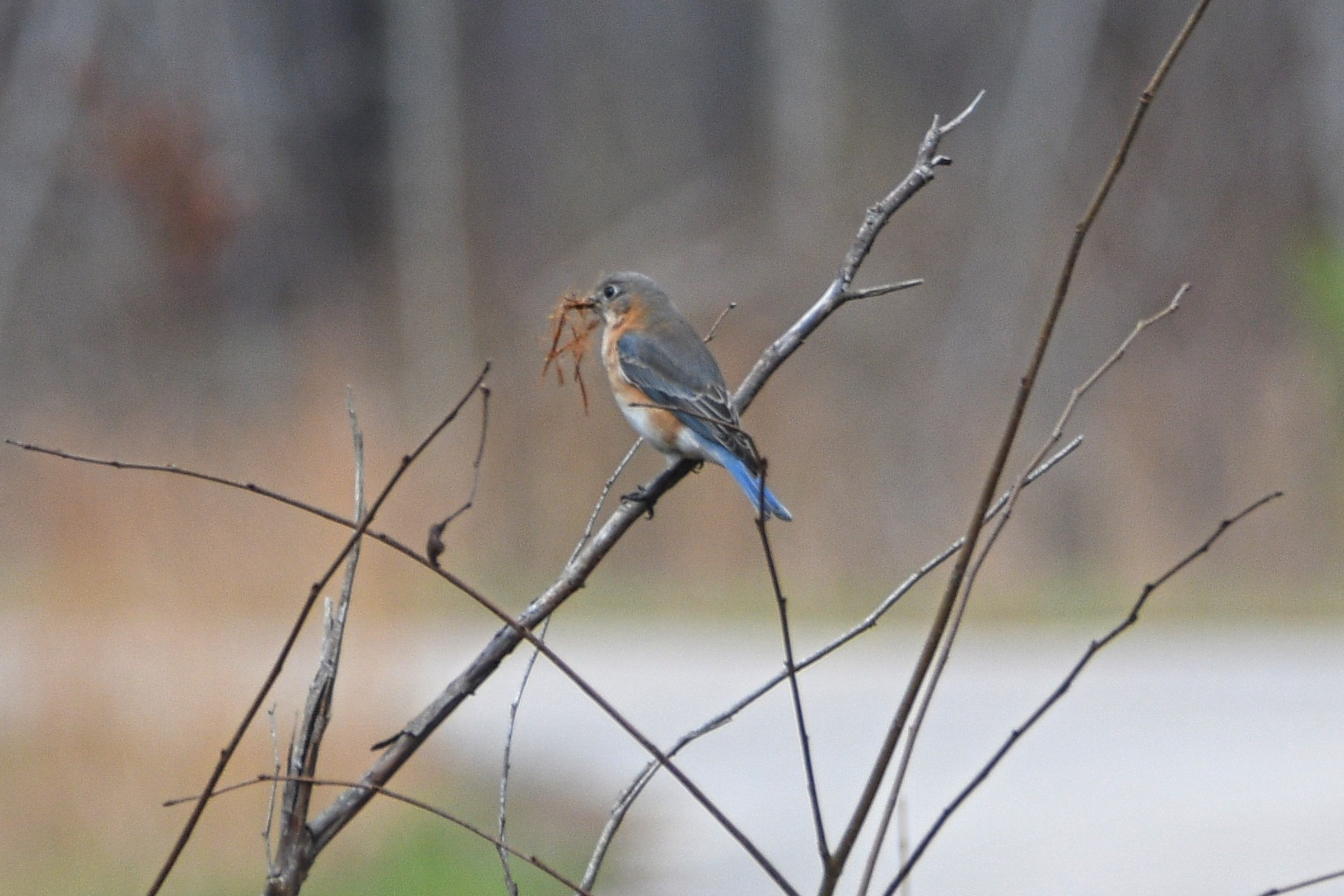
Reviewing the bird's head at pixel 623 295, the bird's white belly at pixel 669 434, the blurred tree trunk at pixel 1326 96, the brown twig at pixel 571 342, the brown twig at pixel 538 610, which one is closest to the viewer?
the brown twig at pixel 538 610

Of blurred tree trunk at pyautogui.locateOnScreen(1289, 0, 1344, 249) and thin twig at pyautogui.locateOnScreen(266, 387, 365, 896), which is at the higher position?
blurred tree trunk at pyautogui.locateOnScreen(1289, 0, 1344, 249)

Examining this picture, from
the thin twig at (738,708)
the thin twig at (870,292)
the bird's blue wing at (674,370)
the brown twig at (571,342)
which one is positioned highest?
the bird's blue wing at (674,370)

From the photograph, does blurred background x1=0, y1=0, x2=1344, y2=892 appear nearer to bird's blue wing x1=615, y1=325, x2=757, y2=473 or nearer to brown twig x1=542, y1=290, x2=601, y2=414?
bird's blue wing x1=615, y1=325, x2=757, y2=473

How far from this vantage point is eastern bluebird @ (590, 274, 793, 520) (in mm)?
4383

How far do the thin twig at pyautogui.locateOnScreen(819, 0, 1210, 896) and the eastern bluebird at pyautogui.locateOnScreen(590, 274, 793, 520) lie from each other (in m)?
2.51

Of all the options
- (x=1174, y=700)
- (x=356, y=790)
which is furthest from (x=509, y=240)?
(x=356, y=790)

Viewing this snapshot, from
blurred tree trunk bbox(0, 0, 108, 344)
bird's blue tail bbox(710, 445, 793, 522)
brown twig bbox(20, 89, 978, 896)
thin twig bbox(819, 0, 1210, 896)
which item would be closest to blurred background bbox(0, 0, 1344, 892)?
blurred tree trunk bbox(0, 0, 108, 344)

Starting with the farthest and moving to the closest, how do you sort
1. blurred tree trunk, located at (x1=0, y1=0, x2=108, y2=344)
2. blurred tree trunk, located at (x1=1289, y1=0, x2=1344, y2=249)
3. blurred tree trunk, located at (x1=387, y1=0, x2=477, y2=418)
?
blurred tree trunk, located at (x1=387, y1=0, x2=477, y2=418) → blurred tree trunk, located at (x1=1289, y1=0, x2=1344, y2=249) → blurred tree trunk, located at (x1=0, y1=0, x2=108, y2=344)

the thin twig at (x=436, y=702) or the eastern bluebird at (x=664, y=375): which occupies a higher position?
the eastern bluebird at (x=664, y=375)

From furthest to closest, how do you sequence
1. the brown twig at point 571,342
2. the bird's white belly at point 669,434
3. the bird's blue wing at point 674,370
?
the bird's blue wing at point 674,370
the bird's white belly at point 669,434
the brown twig at point 571,342

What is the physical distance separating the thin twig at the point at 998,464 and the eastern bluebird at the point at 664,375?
2505 mm

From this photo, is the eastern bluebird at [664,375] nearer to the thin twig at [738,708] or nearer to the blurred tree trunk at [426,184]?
the thin twig at [738,708]

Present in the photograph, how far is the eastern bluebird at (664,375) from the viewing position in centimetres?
438

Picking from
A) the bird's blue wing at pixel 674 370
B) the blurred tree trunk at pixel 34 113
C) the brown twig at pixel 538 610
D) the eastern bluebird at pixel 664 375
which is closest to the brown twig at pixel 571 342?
the brown twig at pixel 538 610
